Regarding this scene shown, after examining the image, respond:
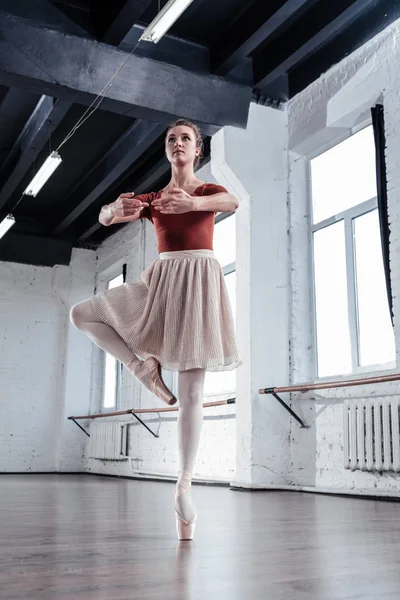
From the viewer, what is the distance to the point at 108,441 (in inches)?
340

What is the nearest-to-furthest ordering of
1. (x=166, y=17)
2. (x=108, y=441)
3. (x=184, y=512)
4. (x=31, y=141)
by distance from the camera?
(x=184, y=512), (x=166, y=17), (x=31, y=141), (x=108, y=441)

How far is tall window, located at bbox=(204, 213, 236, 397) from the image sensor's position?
6.63 m

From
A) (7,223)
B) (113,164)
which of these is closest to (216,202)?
(113,164)

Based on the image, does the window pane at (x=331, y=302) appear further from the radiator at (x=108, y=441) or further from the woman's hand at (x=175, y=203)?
the radiator at (x=108, y=441)

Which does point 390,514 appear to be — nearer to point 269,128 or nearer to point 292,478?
point 292,478

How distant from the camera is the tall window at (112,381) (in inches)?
368

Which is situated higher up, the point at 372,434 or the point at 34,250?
the point at 34,250

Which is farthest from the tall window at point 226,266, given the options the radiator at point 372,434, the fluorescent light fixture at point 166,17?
the fluorescent light fixture at point 166,17

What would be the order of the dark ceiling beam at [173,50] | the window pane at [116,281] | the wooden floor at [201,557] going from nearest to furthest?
the wooden floor at [201,557]
the dark ceiling beam at [173,50]
the window pane at [116,281]

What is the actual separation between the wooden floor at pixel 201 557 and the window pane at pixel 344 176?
3.06 m

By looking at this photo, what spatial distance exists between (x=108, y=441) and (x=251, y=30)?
5.73m

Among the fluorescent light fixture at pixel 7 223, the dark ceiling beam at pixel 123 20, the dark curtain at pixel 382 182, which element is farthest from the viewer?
the fluorescent light fixture at pixel 7 223

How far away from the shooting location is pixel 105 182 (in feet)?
25.0

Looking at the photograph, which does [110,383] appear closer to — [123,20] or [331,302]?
[331,302]
